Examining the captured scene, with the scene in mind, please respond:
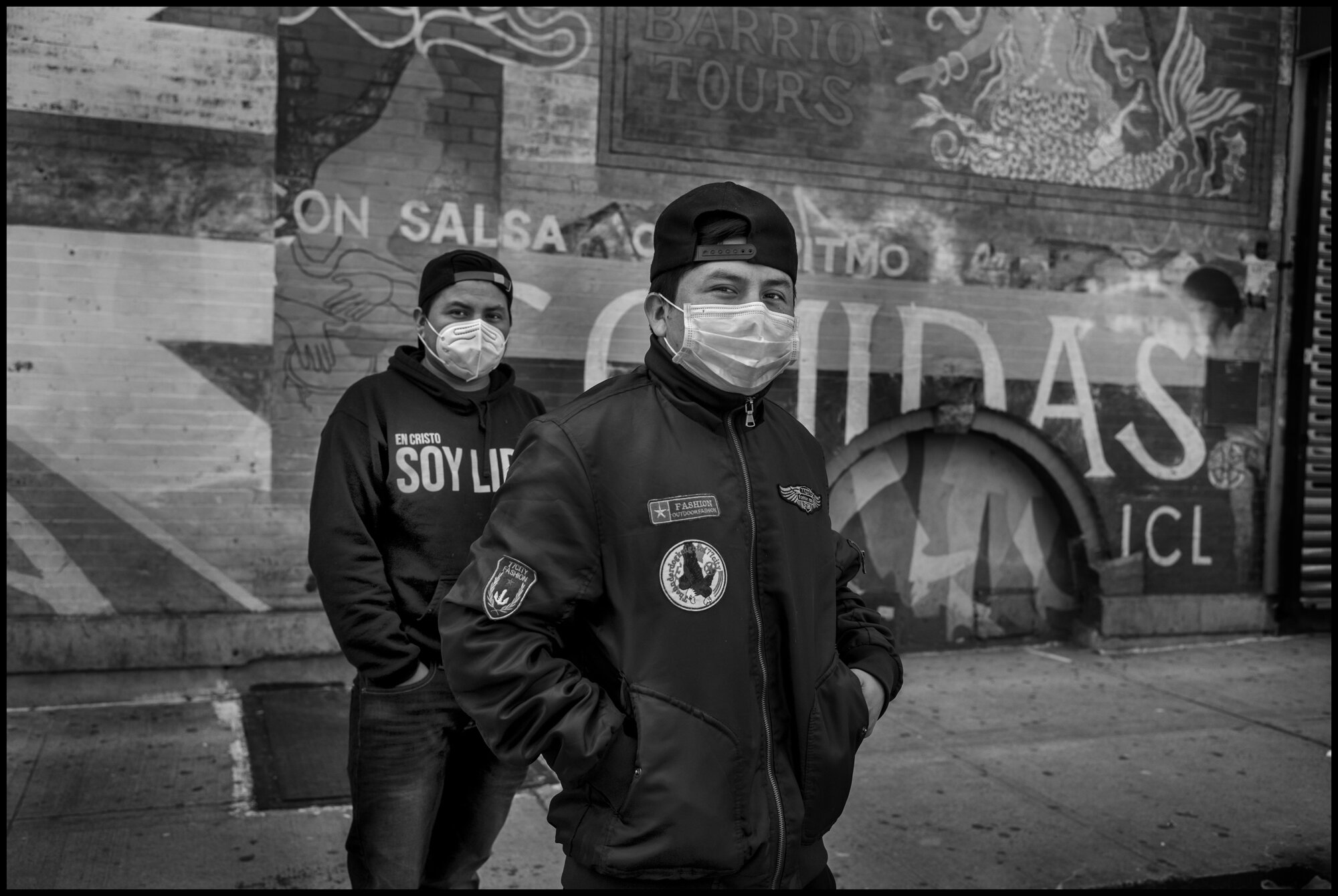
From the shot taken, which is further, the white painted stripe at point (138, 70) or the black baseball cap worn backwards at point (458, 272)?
the white painted stripe at point (138, 70)

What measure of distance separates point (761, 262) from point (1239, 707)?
562 centimetres

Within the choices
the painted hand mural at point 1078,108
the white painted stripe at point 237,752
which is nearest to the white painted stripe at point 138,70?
the white painted stripe at point 237,752

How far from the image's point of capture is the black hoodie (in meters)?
2.98

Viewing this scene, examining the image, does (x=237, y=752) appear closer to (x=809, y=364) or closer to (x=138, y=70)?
(x=138, y=70)

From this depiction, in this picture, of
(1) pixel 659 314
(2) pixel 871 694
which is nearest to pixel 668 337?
(1) pixel 659 314

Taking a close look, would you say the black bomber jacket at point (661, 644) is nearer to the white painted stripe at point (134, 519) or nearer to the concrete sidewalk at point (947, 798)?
the concrete sidewalk at point (947, 798)

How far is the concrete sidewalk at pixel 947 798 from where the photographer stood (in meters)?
4.12

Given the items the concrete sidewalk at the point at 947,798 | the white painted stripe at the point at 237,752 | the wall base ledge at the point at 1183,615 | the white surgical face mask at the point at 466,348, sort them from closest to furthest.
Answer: the white surgical face mask at the point at 466,348
the concrete sidewalk at the point at 947,798
the white painted stripe at the point at 237,752
the wall base ledge at the point at 1183,615

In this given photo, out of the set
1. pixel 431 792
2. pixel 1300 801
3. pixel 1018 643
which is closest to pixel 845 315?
pixel 1018 643

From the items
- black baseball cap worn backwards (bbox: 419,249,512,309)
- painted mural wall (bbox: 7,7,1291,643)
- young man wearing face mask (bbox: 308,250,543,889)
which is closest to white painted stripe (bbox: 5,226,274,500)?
painted mural wall (bbox: 7,7,1291,643)

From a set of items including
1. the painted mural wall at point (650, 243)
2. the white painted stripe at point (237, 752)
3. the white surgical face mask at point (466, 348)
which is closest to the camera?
the white surgical face mask at point (466, 348)

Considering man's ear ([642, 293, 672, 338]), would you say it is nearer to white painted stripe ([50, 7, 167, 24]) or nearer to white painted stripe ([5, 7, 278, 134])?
white painted stripe ([5, 7, 278, 134])

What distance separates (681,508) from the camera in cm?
204

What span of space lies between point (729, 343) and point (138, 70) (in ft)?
16.8
